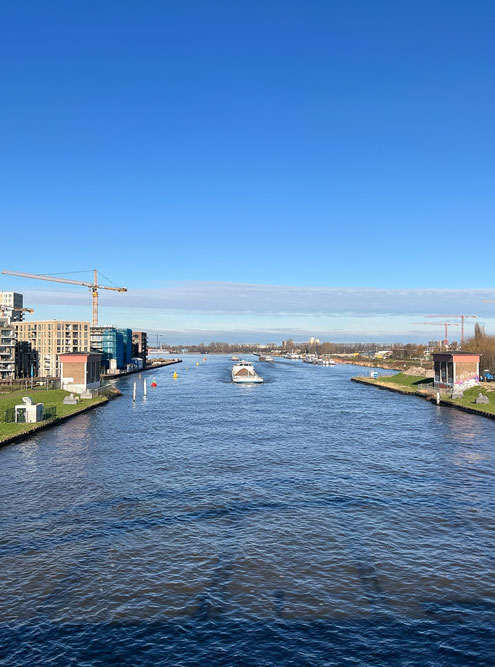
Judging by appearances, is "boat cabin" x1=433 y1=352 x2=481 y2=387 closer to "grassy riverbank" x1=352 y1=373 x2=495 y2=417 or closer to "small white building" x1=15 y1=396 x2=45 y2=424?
"grassy riverbank" x1=352 y1=373 x2=495 y2=417

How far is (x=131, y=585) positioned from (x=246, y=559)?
547 centimetres

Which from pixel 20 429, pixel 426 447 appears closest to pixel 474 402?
pixel 426 447

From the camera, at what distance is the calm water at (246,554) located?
59.0 ft

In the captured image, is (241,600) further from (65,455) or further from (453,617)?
(65,455)

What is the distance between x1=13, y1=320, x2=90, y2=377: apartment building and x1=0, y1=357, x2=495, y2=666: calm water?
142764 millimetres

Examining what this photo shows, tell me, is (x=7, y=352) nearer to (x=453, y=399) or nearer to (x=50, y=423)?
(x=50, y=423)

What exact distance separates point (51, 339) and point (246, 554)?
178 m

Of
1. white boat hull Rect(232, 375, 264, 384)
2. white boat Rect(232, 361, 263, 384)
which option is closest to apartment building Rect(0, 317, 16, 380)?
white boat Rect(232, 361, 263, 384)

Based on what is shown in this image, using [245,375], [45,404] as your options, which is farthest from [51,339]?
[45,404]

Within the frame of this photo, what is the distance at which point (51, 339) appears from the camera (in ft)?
618

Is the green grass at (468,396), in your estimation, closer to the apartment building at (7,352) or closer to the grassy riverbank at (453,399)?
the grassy riverbank at (453,399)

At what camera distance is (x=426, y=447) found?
51844mm

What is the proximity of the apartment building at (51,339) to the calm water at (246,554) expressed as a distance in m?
143

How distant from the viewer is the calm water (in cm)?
1798
